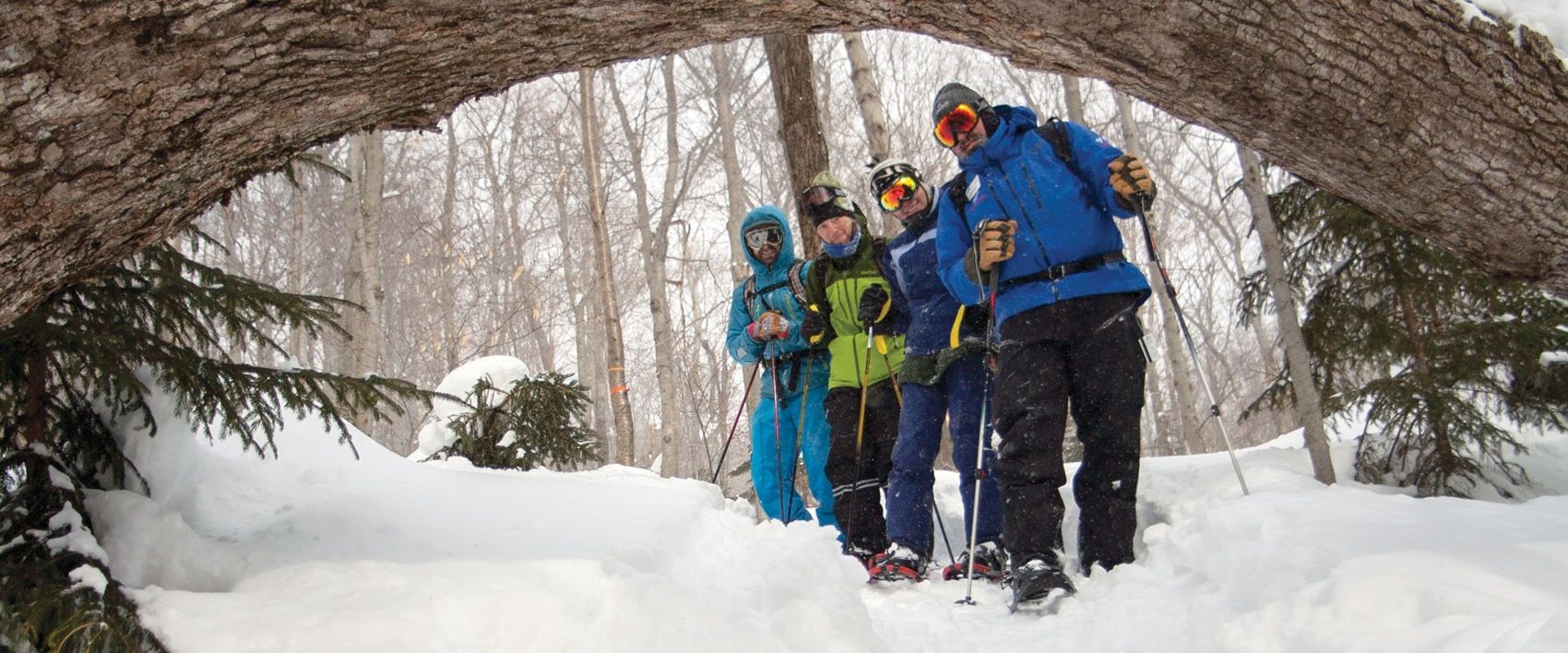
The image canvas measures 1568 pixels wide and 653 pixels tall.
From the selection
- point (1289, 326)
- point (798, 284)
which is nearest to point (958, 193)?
point (798, 284)

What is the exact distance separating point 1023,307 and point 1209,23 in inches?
60.6

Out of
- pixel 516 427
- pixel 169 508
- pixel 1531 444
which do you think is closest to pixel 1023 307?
pixel 169 508

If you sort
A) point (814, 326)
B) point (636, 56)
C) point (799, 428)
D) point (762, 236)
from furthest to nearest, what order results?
point (762, 236) < point (799, 428) < point (814, 326) < point (636, 56)

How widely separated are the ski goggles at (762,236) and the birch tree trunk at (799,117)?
135cm

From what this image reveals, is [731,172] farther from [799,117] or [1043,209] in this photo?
[1043,209]

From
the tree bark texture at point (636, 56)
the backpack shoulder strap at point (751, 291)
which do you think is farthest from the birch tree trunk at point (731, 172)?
the tree bark texture at point (636, 56)

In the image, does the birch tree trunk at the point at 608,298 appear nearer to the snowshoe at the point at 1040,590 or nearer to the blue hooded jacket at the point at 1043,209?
the blue hooded jacket at the point at 1043,209

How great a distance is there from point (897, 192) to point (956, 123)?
2.78 ft

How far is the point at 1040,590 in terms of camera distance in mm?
3131

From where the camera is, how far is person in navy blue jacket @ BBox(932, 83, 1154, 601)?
3.38 meters

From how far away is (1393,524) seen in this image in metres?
2.45

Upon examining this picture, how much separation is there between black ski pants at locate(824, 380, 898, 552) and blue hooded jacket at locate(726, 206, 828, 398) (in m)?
0.45

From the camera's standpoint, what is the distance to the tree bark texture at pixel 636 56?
1649mm

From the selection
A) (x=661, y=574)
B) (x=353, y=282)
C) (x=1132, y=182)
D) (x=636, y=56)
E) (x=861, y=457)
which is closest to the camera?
(x=636, y=56)
